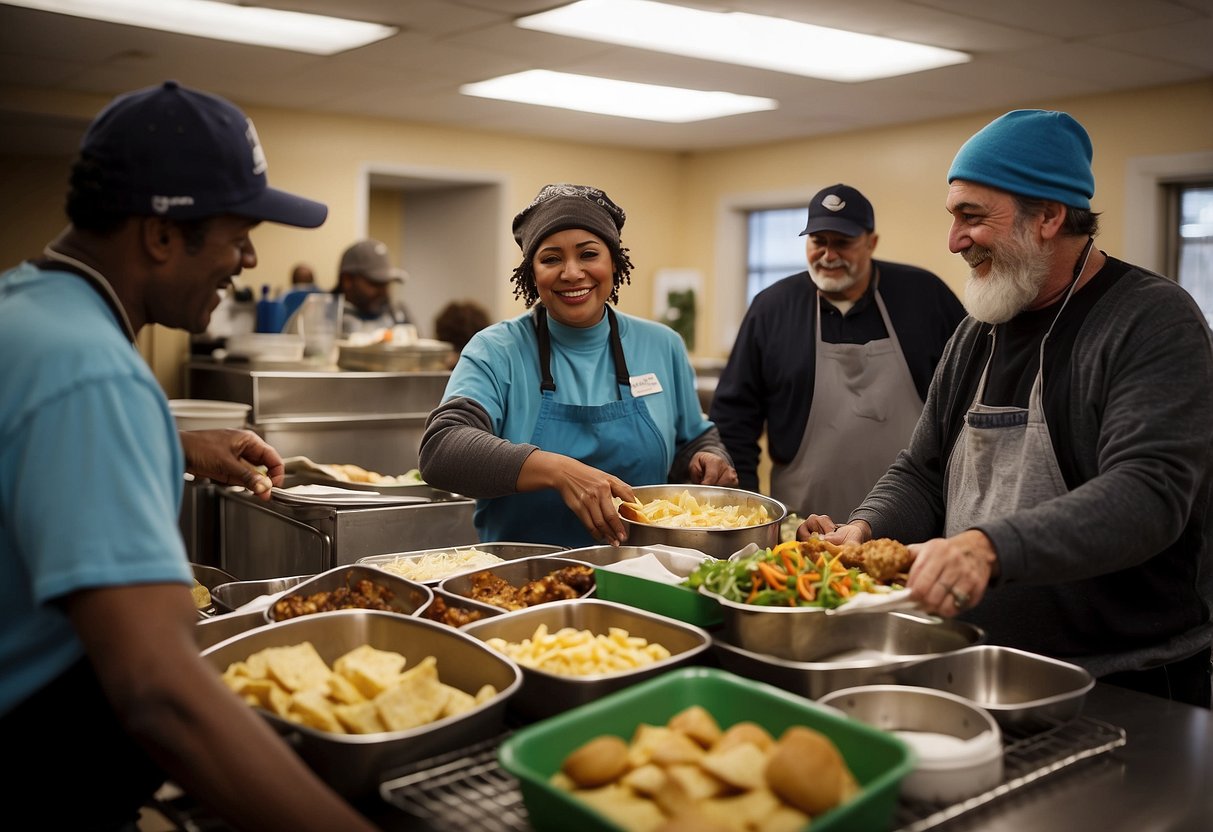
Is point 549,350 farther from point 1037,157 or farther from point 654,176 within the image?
point 654,176

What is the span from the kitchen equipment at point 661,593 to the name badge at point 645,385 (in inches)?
26.8

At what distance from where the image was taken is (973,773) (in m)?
1.29

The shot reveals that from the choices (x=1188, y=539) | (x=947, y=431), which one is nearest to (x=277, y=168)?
(x=947, y=431)

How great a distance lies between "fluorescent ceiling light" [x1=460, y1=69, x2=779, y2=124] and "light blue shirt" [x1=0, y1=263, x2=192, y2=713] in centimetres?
540

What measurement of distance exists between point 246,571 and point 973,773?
287 centimetres

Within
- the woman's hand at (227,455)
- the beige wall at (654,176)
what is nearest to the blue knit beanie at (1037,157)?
the woman's hand at (227,455)

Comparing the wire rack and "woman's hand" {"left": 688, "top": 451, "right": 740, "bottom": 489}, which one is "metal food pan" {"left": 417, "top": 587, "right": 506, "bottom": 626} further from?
"woman's hand" {"left": 688, "top": 451, "right": 740, "bottom": 489}

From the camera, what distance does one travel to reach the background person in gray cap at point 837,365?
3926 millimetres

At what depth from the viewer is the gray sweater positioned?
1699mm

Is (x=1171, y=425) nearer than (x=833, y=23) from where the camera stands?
Yes

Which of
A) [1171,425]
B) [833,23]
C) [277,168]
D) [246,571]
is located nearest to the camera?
[1171,425]

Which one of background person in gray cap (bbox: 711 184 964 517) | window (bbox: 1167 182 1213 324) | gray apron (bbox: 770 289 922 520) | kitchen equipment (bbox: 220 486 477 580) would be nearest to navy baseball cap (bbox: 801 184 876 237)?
background person in gray cap (bbox: 711 184 964 517)

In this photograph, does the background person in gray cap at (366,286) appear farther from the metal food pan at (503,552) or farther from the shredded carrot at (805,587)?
the shredded carrot at (805,587)

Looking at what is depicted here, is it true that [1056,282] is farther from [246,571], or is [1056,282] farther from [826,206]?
[246,571]
